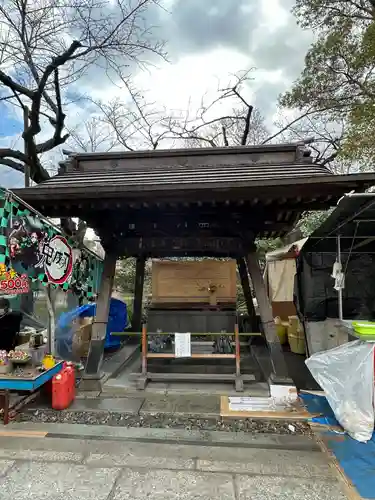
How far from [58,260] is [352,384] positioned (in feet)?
14.0

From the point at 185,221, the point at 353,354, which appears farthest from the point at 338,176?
the point at 185,221

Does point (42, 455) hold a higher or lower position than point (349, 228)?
lower

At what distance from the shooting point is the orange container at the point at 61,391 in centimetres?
473

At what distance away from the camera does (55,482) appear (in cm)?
308

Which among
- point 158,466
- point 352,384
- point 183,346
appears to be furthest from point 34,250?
point 352,384

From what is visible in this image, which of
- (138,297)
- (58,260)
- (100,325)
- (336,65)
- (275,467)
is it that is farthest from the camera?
(336,65)

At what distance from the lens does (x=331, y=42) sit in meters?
14.0

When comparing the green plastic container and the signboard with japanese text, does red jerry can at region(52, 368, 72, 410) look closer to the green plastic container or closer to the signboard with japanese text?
the signboard with japanese text

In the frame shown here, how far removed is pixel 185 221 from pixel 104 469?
400 centimetres

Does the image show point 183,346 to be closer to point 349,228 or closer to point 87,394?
point 87,394

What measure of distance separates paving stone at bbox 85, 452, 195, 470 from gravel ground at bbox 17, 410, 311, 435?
0.75 m

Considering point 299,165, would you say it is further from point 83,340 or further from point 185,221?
point 83,340

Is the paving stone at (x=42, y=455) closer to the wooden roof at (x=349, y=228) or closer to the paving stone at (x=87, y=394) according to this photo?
the paving stone at (x=87, y=394)

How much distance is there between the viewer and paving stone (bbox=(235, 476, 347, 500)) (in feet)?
9.39
